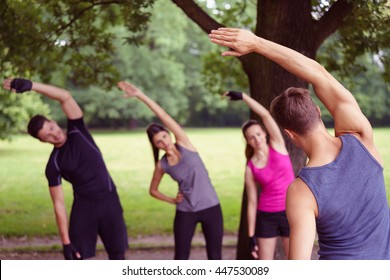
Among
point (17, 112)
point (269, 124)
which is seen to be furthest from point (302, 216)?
point (17, 112)

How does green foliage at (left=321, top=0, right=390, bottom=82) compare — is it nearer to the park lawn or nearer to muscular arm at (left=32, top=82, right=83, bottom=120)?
muscular arm at (left=32, top=82, right=83, bottom=120)

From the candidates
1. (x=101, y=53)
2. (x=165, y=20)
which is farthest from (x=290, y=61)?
(x=165, y=20)

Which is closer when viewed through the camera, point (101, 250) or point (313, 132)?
point (313, 132)

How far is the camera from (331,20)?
5.44m

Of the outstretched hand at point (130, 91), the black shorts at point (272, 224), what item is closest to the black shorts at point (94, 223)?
the outstretched hand at point (130, 91)

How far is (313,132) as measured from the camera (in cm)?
243

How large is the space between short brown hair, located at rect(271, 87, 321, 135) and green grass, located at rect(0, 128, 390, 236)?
6.01ft

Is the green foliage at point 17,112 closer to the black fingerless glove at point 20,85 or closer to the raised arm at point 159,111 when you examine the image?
the raised arm at point 159,111

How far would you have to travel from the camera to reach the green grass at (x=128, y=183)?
29.1 feet

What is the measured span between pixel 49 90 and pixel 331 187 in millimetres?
2939

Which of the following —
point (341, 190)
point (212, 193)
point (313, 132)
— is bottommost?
point (212, 193)
